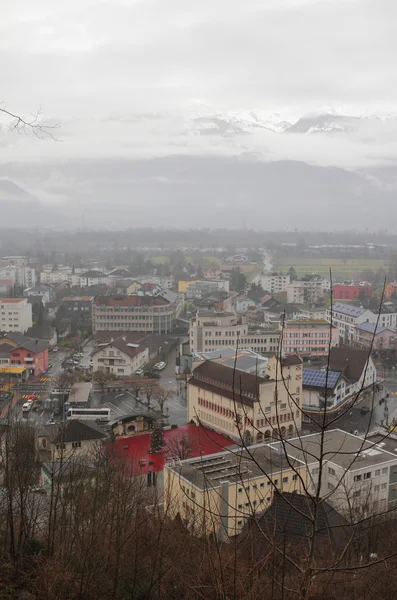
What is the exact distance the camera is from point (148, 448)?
14.1ft

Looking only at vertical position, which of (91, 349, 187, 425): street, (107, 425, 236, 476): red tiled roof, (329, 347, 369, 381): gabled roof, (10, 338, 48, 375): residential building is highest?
(329, 347, 369, 381): gabled roof

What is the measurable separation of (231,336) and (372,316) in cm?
287

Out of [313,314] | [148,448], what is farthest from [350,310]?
[148,448]

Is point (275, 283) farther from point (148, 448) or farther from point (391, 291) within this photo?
point (148, 448)

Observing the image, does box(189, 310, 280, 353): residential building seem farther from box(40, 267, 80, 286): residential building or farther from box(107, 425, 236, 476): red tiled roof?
box(40, 267, 80, 286): residential building

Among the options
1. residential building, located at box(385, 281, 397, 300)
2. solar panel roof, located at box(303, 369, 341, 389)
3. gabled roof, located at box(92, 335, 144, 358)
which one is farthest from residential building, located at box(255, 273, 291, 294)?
solar panel roof, located at box(303, 369, 341, 389)

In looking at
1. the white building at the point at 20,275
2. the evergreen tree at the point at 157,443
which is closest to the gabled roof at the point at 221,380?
the evergreen tree at the point at 157,443

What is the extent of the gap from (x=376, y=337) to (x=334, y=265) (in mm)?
13290

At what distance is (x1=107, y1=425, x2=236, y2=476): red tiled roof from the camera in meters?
3.84

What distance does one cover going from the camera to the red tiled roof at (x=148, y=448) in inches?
151

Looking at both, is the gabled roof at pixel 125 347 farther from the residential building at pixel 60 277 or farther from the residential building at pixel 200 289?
the residential building at pixel 60 277

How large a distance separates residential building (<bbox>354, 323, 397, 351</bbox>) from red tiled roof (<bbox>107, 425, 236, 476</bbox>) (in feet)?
13.7

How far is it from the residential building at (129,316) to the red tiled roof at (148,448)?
464 centimetres

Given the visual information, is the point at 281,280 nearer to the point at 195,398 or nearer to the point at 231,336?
the point at 231,336
